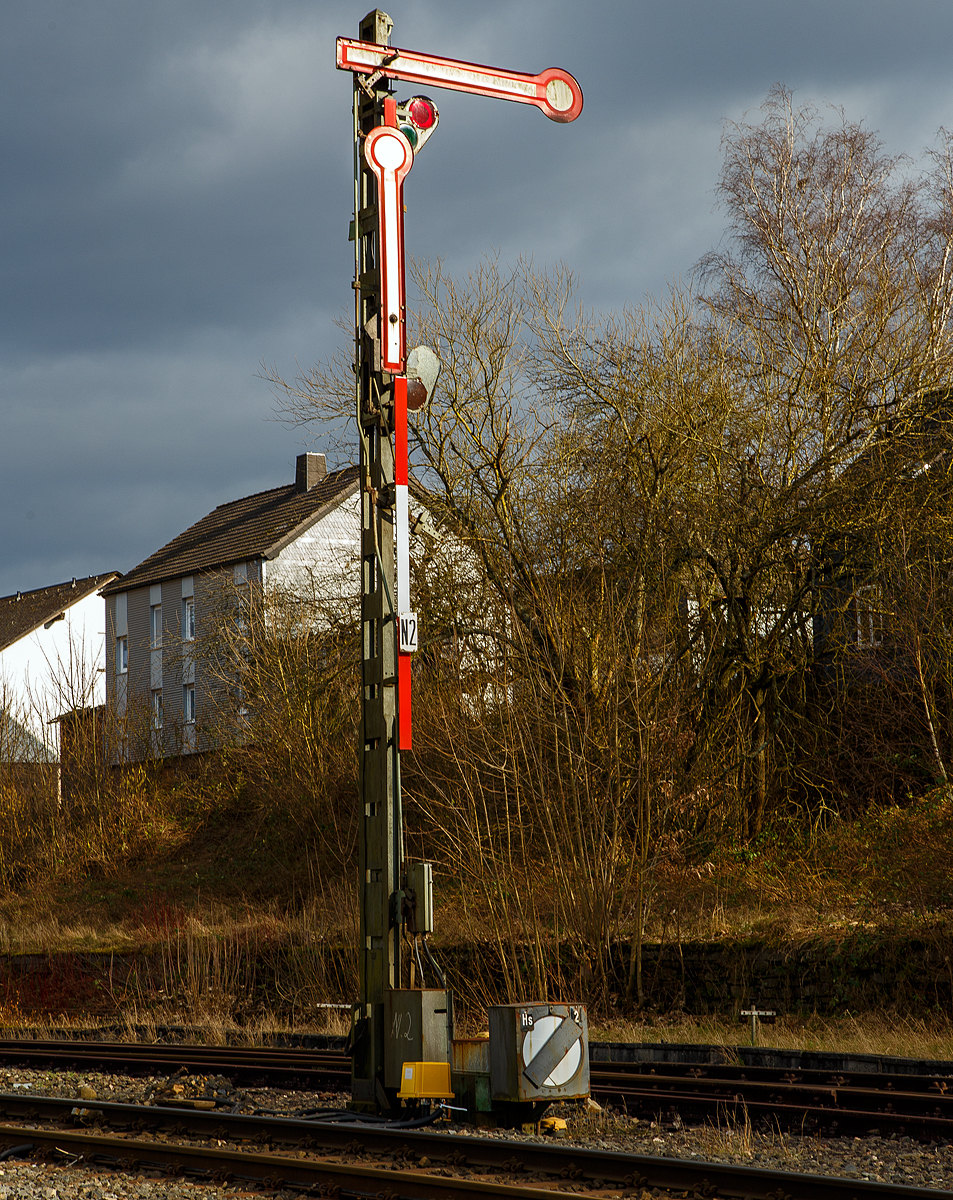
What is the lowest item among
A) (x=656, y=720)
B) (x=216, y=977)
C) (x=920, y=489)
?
(x=216, y=977)

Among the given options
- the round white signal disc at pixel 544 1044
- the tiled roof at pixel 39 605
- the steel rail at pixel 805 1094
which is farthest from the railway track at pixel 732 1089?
the tiled roof at pixel 39 605

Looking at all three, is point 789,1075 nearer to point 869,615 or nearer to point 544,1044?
point 544,1044

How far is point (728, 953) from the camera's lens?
16609mm

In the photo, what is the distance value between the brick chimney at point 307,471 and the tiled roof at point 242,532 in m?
0.36

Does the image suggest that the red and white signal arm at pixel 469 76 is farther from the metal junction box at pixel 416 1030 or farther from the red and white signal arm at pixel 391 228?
the metal junction box at pixel 416 1030

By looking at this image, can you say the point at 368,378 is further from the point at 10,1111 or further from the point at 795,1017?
the point at 795,1017

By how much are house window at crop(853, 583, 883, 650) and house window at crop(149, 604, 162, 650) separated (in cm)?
3651

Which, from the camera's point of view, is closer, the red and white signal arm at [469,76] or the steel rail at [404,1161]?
the steel rail at [404,1161]

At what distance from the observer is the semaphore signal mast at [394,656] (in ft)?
28.9

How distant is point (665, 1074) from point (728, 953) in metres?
5.53

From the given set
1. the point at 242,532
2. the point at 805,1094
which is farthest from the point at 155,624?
the point at 805,1094

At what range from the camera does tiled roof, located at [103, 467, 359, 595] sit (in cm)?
4750

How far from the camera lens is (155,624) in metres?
54.1

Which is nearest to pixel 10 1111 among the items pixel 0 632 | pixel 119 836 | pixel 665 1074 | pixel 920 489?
pixel 665 1074
